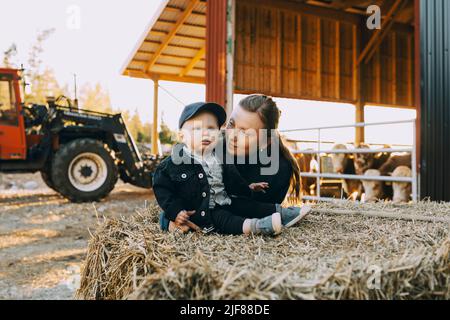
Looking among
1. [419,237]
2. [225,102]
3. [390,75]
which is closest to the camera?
[419,237]

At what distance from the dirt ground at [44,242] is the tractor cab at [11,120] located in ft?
3.16

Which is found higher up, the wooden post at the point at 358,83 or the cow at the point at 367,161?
the wooden post at the point at 358,83

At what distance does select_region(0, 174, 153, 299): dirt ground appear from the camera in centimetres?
349

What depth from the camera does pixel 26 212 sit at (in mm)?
7559

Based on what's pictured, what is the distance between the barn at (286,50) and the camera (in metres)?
7.91

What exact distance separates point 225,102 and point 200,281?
6254mm

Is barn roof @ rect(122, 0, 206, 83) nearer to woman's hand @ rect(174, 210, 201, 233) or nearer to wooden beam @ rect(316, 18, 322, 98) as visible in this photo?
wooden beam @ rect(316, 18, 322, 98)

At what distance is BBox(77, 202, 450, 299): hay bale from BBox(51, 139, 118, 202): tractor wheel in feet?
22.9

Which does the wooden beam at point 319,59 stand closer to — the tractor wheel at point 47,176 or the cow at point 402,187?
the cow at point 402,187

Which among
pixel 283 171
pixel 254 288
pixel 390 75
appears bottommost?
pixel 254 288

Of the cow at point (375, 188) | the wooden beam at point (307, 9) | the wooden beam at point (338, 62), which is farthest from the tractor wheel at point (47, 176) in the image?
the wooden beam at point (338, 62)

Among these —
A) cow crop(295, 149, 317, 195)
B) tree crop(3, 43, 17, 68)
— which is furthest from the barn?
tree crop(3, 43, 17, 68)

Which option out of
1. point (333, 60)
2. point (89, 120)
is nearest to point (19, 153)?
point (89, 120)
